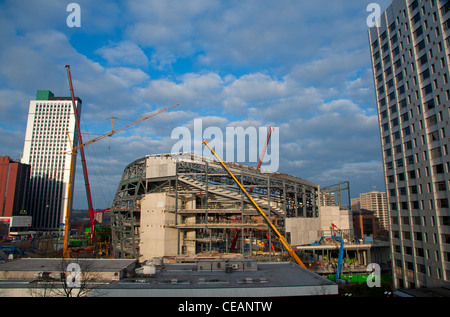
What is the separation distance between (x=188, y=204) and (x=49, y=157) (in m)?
118

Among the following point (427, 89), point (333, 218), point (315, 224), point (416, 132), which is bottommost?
point (315, 224)

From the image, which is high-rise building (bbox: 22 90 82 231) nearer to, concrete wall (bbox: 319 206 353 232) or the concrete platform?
concrete wall (bbox: 319 206 353 232)

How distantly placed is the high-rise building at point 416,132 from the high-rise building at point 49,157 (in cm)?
12781

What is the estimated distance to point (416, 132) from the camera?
3403cm

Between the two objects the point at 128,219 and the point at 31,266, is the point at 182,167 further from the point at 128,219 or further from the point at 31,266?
the point at 31,266

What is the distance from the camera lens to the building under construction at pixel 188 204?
4425 centimetres

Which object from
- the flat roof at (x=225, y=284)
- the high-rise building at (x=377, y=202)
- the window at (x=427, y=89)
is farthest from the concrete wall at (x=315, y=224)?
the high-rise building at (x=377, y=202)

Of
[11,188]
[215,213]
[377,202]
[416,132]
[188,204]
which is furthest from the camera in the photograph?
[377,202]

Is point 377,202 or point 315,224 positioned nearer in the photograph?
point 315,224

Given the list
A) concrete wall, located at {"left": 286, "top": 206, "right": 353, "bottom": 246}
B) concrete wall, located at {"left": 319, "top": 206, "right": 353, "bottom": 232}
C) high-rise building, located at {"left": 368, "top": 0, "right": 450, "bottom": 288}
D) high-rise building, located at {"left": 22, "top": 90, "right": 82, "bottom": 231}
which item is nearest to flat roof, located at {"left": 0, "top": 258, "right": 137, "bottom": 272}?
concrete wall, located at {"left": 286, "top": 206, "right": 353, "bottom": 246}

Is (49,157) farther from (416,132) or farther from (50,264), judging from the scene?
(416,132)

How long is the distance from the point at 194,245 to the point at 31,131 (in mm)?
128581

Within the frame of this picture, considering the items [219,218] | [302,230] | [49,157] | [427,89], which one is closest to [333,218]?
[302,230]
